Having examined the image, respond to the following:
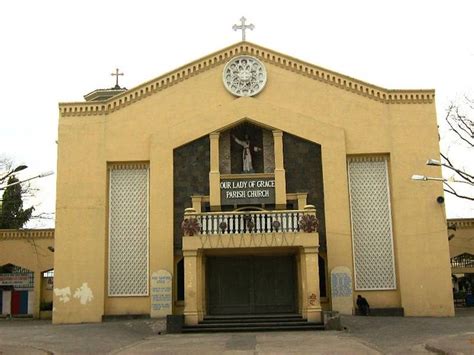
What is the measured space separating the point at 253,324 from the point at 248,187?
18.6 ft

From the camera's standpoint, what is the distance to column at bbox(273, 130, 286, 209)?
2338 cm

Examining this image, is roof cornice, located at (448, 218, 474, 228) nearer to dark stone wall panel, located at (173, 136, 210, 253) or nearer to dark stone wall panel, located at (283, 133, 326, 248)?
dark stone wall panel, located at (283, 133, 326, 248)

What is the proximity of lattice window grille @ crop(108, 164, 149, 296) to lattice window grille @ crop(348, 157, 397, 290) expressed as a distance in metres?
8.22

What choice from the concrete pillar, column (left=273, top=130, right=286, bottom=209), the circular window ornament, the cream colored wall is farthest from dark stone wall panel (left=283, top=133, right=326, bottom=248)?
the concrete pillar

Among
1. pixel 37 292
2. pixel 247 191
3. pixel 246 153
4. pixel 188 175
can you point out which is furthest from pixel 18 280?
pixel 246 153

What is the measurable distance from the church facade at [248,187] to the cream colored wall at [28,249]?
7099mm

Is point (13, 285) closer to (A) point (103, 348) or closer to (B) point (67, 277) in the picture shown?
(B) point (67, 277)

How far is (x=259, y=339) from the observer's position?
17531 mm

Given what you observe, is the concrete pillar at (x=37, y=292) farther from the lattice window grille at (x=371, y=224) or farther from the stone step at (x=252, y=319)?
the lattice window grille at (x=371, y=224)

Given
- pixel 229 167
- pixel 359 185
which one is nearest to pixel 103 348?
pixel 229 167

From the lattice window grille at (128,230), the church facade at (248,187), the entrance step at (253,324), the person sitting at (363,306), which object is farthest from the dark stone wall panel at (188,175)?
the person sitting at (363,306)

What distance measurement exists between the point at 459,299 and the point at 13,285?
23.3 meters

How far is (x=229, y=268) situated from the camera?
23.4 m

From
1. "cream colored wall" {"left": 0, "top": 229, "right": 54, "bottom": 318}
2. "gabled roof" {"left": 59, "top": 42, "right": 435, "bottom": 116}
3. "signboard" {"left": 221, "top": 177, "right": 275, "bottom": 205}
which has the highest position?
"gabled roof" {"left": 59, "top": 42, "right": 435, "bottom": 116}
